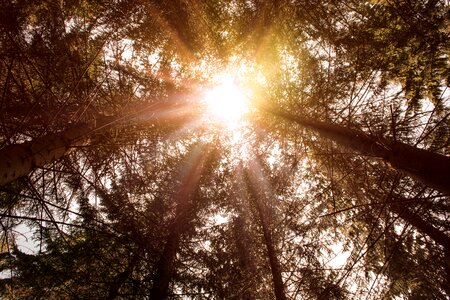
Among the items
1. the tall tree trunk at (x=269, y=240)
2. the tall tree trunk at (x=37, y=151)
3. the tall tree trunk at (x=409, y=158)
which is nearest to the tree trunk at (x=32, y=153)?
the tall tree trunk at (x=37, y=151)

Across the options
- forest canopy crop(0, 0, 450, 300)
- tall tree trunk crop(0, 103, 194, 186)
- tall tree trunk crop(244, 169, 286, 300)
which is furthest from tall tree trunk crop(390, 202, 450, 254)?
tall tree trunk crop(244, 169, 286, 300)

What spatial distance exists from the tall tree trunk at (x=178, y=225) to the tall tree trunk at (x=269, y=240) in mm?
2196

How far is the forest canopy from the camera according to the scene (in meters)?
3.13

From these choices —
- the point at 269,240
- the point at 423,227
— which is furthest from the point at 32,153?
the point at 269,240

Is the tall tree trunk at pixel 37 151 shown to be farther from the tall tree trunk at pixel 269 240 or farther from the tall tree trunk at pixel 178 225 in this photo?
the tall tree trunk at pixel 269 240

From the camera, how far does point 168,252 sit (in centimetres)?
639

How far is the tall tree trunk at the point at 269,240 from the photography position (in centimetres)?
740

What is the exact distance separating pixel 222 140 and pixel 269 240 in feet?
11.4

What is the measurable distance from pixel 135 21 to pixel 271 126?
360 centimetres

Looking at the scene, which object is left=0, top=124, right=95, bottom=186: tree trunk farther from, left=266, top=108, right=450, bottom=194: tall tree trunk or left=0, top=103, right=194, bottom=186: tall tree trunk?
left=266, top=108, right=450, bottom=194: tall tree trunk

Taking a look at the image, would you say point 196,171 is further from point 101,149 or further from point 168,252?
point 101,149

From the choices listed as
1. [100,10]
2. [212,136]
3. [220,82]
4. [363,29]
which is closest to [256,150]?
[212,136]

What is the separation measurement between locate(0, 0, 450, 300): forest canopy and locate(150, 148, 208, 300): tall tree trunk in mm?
55

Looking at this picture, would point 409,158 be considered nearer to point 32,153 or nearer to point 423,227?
point 423,227
